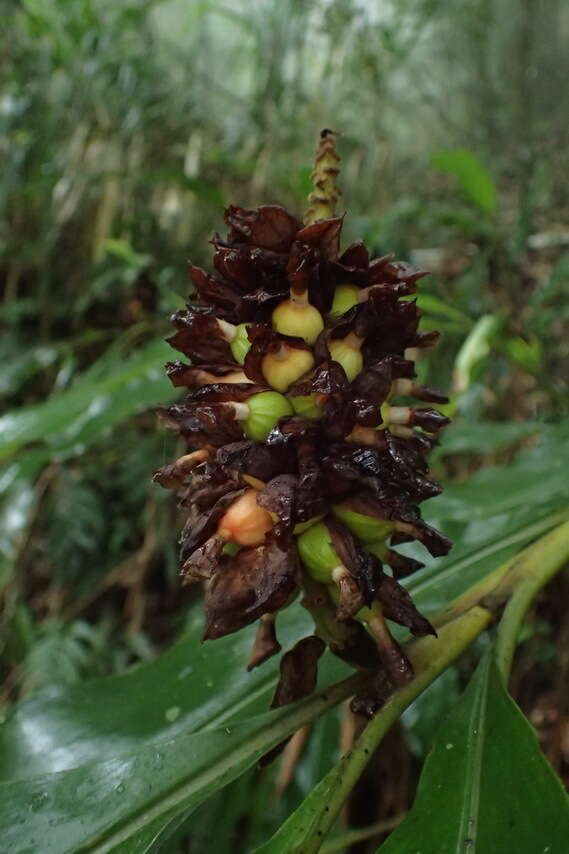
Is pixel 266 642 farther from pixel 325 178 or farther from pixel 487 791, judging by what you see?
pixel 325 178

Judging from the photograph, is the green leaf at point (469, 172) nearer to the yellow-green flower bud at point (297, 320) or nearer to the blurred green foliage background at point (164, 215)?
the blurred green foliage background at point (164, 215)

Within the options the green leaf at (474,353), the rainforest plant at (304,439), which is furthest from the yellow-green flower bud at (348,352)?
the green leaf at (474,353)

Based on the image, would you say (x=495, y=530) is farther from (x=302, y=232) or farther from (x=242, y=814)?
(x=242, y=814)

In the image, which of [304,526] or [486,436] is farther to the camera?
[486,436]

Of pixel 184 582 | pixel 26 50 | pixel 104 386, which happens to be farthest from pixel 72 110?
pixel 184 582

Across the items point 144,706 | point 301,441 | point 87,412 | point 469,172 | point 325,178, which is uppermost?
point 469,172

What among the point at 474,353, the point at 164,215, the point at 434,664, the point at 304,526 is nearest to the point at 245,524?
the point at 304,526
